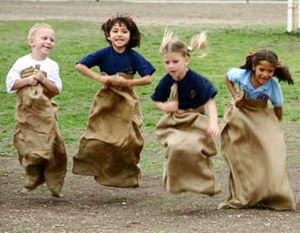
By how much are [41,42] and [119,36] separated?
63 cm

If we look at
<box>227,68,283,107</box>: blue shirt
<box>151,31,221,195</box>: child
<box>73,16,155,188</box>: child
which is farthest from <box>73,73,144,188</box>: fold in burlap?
<box>227,68,283,107</box>: blue shirt

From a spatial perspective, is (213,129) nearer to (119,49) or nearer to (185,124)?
(185,124)

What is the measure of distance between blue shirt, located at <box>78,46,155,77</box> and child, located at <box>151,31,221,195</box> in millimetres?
439

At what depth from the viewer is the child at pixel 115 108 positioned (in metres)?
9.17

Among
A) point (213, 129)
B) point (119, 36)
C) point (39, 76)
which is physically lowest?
point (213, 129)

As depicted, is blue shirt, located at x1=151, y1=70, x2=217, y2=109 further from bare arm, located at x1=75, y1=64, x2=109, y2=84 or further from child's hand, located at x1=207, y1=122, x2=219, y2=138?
bare arm, located at x1=75, y1=64, x2=109, y2=84

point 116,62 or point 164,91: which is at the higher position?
point 116,62

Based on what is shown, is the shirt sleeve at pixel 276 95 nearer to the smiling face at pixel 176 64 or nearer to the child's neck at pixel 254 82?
the child's neck at pixel 254 82

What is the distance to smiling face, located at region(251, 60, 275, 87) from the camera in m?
8.66

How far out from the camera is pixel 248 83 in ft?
28.7

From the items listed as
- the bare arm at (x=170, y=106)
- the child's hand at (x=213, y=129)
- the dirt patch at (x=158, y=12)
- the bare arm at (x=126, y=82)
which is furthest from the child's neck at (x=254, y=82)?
the dirt patch at (x=158, y=12)

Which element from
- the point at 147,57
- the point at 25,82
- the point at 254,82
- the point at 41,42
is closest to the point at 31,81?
the point at 25,82

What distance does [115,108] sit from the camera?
9219 mm

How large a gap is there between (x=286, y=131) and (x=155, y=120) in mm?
1711
